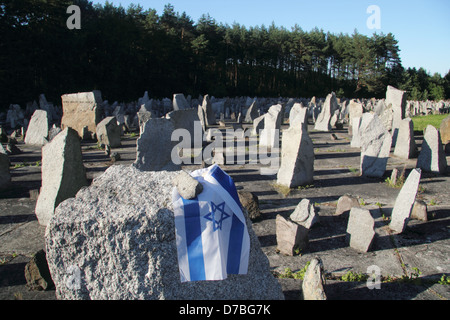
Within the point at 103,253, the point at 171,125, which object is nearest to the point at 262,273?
the point at 103,253

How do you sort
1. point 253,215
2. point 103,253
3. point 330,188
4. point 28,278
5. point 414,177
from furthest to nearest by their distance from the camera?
point 330,188
point 253,215
point 414,177
point 28,278
point 103,253

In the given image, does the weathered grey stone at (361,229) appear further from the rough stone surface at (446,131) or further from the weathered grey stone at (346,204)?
the rough stone surface at (446,131)

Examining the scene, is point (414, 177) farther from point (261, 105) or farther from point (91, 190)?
point (261, 105)

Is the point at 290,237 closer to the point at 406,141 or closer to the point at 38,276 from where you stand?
the point at 38,276

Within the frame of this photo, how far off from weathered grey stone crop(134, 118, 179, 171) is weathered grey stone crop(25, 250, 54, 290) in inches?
133

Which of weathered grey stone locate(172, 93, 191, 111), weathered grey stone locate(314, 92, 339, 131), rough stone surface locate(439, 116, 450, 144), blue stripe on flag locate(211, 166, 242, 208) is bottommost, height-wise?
blue stripe on flag locate(211, 166, 242, 208)

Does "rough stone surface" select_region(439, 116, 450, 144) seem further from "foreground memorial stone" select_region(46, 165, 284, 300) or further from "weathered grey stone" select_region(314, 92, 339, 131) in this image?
"foreground memorial stone" select_region(46, 165, 284, 300)

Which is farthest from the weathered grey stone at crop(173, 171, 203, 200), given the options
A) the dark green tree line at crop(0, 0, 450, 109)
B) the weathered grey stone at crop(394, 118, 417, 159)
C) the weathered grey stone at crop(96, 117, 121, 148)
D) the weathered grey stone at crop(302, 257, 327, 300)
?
the dark green tree line at crop(0, 0, 450, 109)

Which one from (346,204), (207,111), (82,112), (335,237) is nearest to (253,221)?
(335,237)

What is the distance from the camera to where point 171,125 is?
677 cm

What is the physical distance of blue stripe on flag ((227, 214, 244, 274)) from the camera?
2.51m

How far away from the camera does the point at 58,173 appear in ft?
15.4
